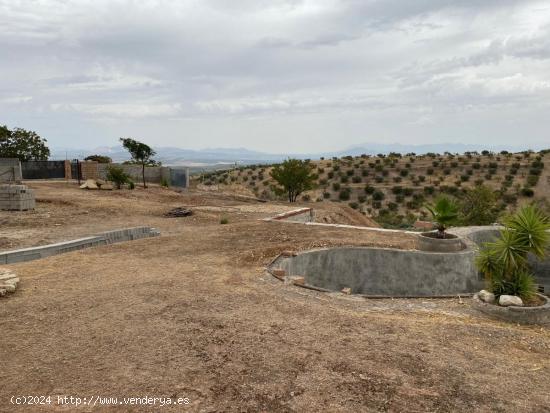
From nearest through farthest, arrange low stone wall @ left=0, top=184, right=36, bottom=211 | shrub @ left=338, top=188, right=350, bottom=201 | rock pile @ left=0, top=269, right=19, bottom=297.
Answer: rock pile @ left=0, top=269, right=19, bottom=297 → low stone wall @ left=0, top=184, right=36, bottom=211 → shrub @ left=338, top=188, right=350, bottom=201

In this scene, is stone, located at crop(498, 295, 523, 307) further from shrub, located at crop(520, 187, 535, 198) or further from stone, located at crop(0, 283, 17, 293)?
shrub, located at crop(520, 187, 535, 198)

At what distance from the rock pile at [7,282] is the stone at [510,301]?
8653mm

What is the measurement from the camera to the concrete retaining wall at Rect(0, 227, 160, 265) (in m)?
10.6

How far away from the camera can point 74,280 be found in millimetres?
8891

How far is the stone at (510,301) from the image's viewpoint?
24.5ft

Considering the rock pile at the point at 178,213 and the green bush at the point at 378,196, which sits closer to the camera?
the rock pile at the point at 178,213

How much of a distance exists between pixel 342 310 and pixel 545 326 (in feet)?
10.9

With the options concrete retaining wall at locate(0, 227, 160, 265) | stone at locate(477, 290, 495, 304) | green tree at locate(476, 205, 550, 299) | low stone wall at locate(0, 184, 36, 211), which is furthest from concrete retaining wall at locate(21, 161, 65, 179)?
stone at locate(477, 290, 495, 304)

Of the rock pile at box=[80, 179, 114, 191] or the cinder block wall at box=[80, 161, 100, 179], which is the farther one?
the cinder block wall at box=[80, 161, 100, 179]

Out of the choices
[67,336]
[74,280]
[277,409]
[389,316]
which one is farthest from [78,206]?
[277,409]

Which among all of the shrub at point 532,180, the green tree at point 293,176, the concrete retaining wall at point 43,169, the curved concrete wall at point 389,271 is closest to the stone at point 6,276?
the curved concrete wall at point 389,271

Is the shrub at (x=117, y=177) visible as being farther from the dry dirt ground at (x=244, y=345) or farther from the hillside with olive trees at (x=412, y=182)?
the dry dirt ground at (x=244, y=345)

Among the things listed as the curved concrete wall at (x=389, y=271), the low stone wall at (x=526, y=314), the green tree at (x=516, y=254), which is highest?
the green tree at (x=516, y=254)

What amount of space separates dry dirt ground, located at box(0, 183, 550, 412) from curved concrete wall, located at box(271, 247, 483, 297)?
7.58ft
